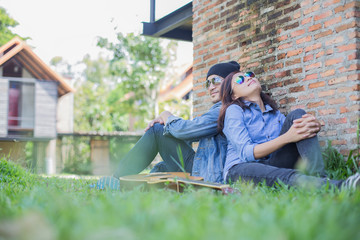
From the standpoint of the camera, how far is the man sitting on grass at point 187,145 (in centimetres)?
368

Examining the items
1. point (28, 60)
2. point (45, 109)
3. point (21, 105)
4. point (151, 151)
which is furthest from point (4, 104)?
point (151, 151)

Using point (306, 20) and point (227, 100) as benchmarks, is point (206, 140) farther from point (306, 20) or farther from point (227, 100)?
point (306, 20)

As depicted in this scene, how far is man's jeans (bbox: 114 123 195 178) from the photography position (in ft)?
13.2

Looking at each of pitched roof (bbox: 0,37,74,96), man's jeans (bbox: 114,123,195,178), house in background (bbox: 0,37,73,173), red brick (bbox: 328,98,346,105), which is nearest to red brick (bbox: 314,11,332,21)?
red brick (bbox: 328,98,346,105)

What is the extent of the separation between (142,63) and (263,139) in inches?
750

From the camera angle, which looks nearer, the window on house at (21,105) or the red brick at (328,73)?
the red brick at (328,73)

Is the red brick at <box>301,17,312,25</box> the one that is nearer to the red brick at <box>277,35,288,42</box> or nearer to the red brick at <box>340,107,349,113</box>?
the red brick at <box>277,35,288,42</box>

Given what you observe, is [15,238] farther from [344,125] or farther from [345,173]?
[344,125]

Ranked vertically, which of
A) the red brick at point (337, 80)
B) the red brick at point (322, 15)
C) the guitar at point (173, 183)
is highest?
the red brick at point (322, 15)

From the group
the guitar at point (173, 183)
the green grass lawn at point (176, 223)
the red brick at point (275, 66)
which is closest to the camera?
the green grass lawn at point (176, 223)

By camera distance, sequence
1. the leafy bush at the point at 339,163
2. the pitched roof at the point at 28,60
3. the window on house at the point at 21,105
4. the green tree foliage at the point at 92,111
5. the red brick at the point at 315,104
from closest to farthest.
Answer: the leafy bush at the point at 339,163 → the red brick at the point at 315,104 → the pitched roof at the point at 28,60 → the window on house at the point at 21,105 → the green tree foliage at the point at 92,111

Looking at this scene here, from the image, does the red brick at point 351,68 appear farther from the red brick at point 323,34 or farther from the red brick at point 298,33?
the red brick at point 298,33

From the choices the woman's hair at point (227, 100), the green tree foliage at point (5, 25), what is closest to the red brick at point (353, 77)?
the woman's hair at point (227, 100)

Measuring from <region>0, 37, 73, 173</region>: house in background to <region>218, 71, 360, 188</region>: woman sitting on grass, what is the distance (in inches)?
660
